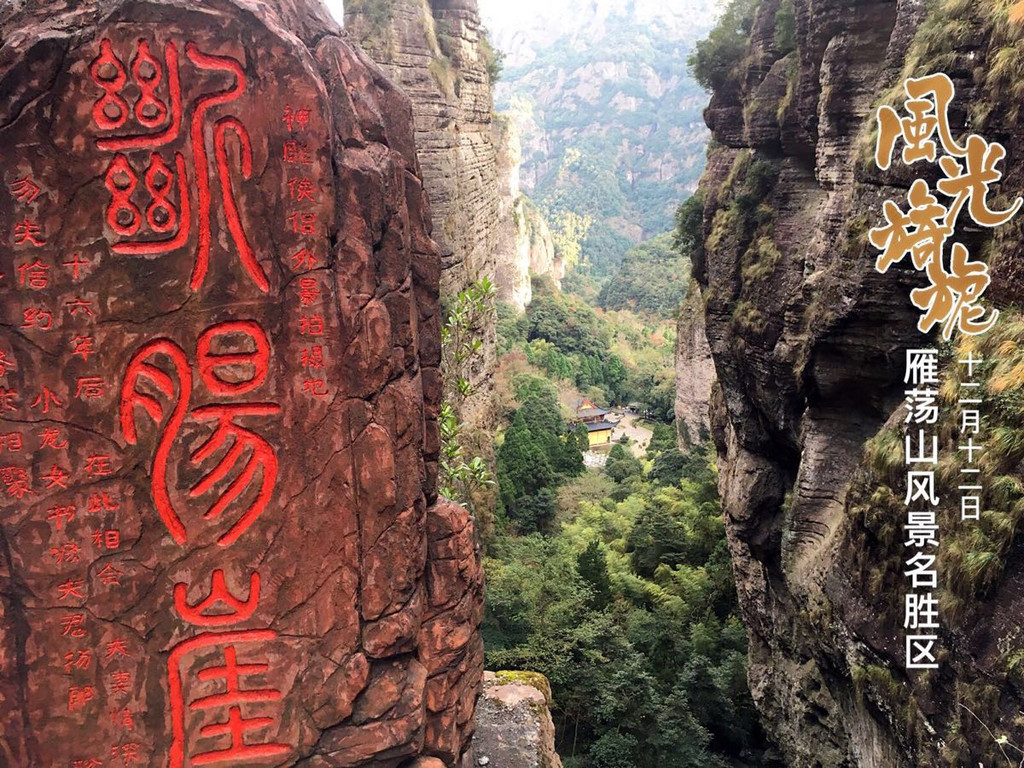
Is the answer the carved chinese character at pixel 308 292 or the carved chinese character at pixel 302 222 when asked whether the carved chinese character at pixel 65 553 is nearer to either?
the carved chinese character at pixel 308 292

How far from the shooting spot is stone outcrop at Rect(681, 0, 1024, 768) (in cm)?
523

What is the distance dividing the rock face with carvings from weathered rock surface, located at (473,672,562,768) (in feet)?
8.63

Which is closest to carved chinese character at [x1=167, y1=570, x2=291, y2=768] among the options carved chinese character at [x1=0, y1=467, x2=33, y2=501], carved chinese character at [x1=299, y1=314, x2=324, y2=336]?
carved chinese character at [x1=0, y1=467, x2=33, y2=501]

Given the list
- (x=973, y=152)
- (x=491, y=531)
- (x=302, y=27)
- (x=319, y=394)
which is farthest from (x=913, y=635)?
(x=491, y=531)

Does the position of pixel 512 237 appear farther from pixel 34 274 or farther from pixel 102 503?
pixel 102 503

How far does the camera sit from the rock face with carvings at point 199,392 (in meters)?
3.56

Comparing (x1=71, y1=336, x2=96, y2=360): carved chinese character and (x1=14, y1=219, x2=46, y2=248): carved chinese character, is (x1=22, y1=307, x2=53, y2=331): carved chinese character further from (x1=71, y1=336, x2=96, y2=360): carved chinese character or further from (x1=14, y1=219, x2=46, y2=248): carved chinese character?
(x1=14, y1=219, x2=46, y2=248): carved chinese character

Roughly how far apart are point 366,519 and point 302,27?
2.86 metres

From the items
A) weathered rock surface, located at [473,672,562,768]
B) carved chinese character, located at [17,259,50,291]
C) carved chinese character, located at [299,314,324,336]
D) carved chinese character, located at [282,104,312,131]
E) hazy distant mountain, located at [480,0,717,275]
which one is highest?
hazy distant mountain, located at [480,0,717,275]

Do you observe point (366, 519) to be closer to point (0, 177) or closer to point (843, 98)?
point (0, 177)

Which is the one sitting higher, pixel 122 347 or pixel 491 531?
pixel 122 347

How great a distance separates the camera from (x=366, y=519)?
4051mm

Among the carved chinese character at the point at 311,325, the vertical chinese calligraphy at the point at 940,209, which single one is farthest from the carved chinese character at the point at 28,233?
the vertical chinese calligraphy at the point at 940,209

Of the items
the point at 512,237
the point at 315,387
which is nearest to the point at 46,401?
the point at 315,387
